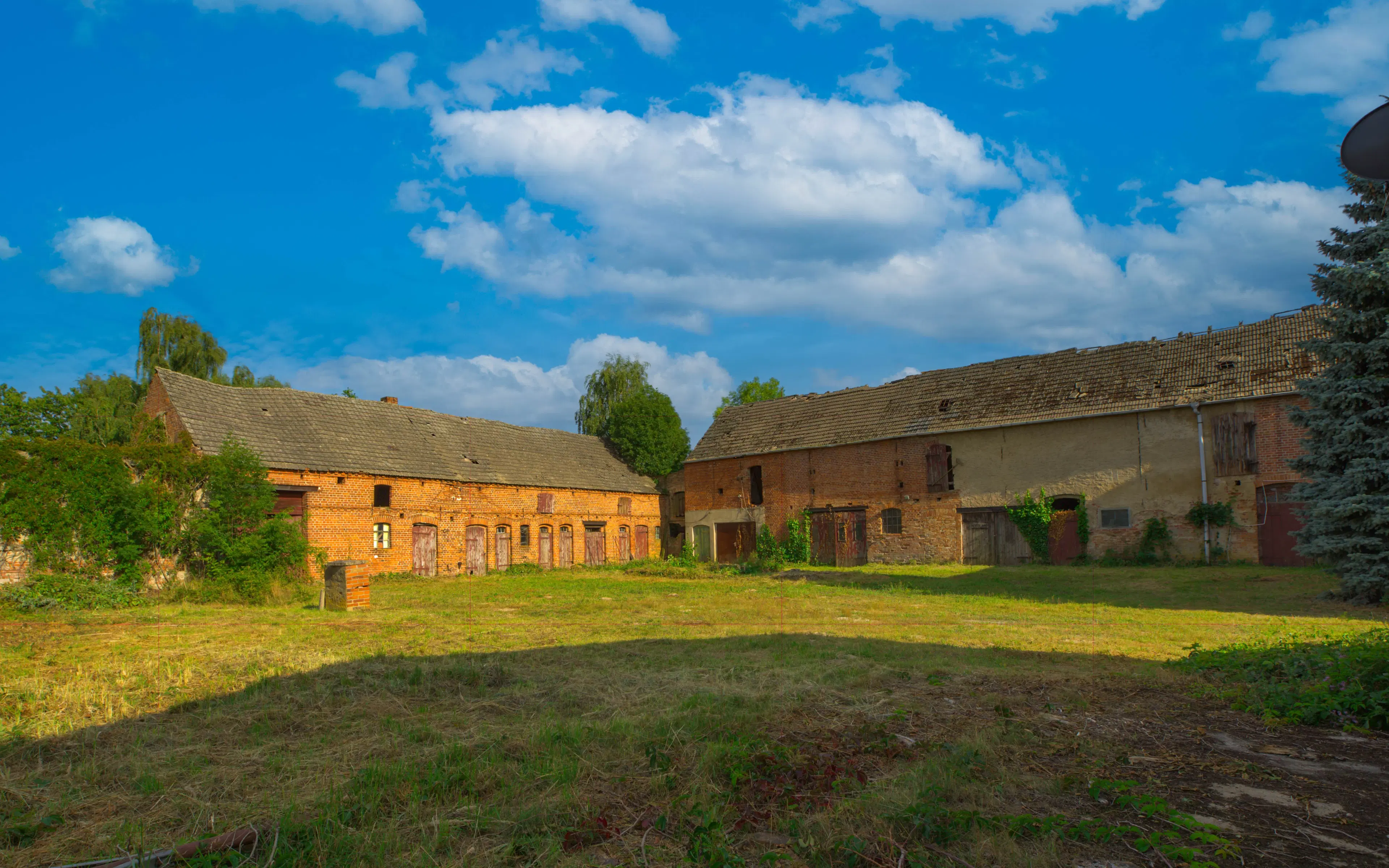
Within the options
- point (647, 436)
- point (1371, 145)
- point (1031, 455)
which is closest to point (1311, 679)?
point (1371, 145)

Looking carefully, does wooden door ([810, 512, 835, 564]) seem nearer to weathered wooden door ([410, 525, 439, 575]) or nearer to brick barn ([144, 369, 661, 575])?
brick barn ([144, 369, 661, 575])

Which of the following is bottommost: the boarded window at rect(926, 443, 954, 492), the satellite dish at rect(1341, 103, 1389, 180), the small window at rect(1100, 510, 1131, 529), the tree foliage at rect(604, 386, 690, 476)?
the small window at rect(1100, 510, 1131, 529)

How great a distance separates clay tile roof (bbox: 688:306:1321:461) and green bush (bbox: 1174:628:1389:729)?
51.2 ft

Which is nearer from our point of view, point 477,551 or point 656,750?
point 656,750

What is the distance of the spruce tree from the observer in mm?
12875

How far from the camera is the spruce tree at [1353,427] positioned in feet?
42.2

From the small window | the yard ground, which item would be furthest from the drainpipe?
the yard ground

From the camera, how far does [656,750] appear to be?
4980mm

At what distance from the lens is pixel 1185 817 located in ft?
12.1

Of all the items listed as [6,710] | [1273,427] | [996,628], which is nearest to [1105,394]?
[1273,427]

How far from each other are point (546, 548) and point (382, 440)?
7746mm

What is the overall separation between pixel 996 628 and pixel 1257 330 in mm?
18077

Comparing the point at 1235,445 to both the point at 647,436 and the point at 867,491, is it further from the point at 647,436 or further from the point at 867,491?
the point at 647,436

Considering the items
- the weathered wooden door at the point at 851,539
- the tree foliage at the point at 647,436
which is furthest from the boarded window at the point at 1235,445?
the tree foliage at the point at 647,436
